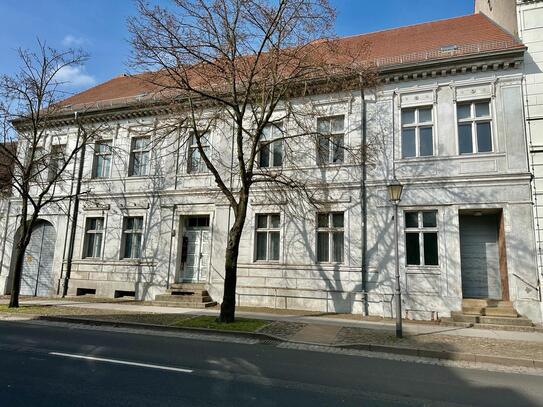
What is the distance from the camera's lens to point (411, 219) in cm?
1414

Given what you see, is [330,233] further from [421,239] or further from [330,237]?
[421,239]

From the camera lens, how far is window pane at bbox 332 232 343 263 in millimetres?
14891

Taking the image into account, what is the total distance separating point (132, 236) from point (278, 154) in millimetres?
7941

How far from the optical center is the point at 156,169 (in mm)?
18219

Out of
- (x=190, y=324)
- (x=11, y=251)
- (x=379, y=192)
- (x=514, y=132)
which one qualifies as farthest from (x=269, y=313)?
(x=11, y=251)

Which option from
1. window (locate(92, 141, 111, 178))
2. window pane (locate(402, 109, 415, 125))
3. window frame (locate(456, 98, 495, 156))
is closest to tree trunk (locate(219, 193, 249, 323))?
window pane (locate(402, 109, 415, 125))

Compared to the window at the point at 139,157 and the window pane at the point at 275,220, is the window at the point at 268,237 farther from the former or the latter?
the window at the point at 139,157

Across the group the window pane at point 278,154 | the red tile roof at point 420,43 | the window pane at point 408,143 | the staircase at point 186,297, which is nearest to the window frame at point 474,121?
the window pane at point 408,143

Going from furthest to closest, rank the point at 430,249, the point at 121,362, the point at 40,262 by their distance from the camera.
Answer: the point at 40,262 → the point at 430,249 → the point at 121,362

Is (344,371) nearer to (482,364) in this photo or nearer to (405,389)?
(405,389)

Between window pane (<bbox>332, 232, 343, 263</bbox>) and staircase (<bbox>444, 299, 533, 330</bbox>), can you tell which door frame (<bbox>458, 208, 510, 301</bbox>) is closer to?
staircase (<bbox>444, 299, 533, 330</bbox>)

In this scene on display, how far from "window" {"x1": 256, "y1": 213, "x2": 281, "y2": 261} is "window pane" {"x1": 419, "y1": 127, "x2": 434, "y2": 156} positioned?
6.16 meters

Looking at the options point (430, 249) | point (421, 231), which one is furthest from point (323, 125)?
point (430, 249)

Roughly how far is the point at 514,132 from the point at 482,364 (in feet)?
28.4
